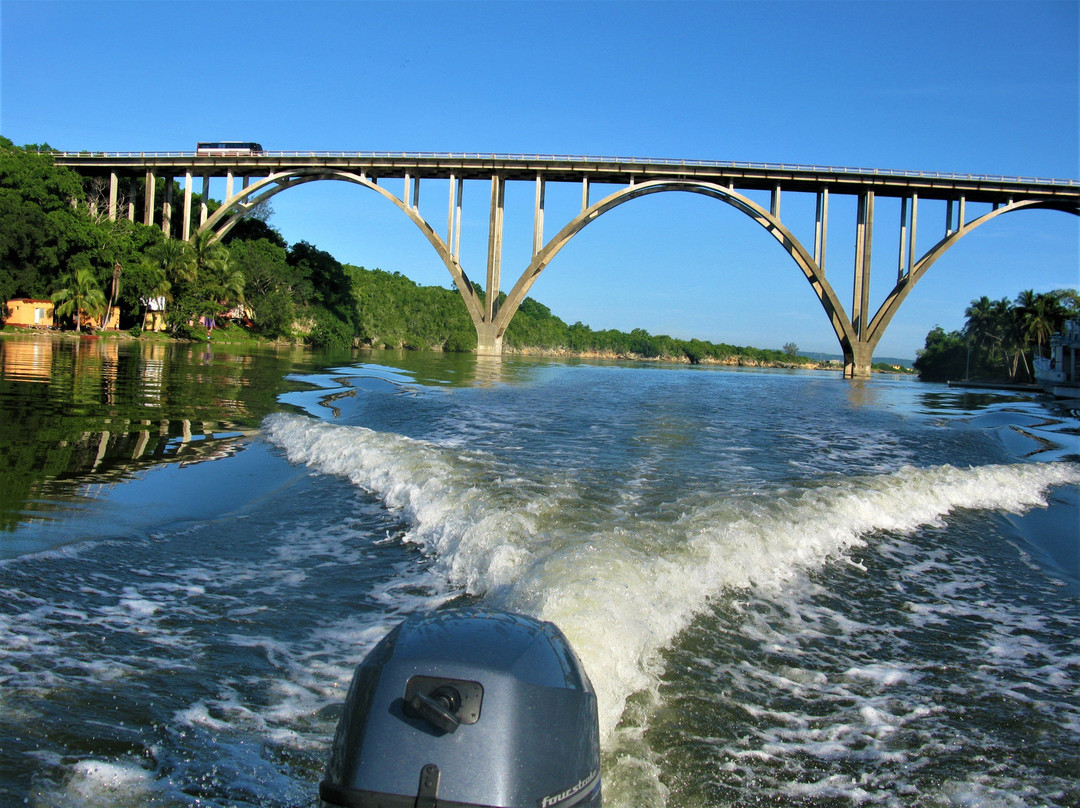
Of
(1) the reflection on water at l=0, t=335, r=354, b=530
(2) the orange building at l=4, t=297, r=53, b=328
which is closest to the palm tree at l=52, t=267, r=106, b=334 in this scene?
(2) the orange building at l=4, t=297, r=53, b=328

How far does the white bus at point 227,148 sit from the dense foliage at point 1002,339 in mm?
58339

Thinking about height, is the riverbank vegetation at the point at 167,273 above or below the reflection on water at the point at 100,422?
above

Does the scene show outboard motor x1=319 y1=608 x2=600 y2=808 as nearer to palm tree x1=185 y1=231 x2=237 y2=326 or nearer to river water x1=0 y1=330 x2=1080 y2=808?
river water x1=0 y1=330 x2=1080 y2=808

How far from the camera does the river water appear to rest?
2.27 metres

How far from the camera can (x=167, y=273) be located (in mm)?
41469

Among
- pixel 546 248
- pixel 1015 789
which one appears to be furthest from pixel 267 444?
pixel 546 248

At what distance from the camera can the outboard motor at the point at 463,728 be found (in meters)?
1.52

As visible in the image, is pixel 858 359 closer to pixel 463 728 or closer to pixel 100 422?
pixel 100 422

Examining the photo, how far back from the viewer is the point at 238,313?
169 feet

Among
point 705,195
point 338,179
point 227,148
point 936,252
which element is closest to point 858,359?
point 936,252

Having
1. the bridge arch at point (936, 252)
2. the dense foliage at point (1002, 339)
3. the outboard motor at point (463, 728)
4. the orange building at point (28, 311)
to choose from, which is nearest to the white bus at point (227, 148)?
the orange building at point (28, 311)

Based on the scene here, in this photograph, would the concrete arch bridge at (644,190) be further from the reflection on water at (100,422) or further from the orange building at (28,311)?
the reflection on water at (100,422)

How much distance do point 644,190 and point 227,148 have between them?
89.5 feet

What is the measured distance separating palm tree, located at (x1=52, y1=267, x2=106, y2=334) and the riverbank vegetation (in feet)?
0.20
